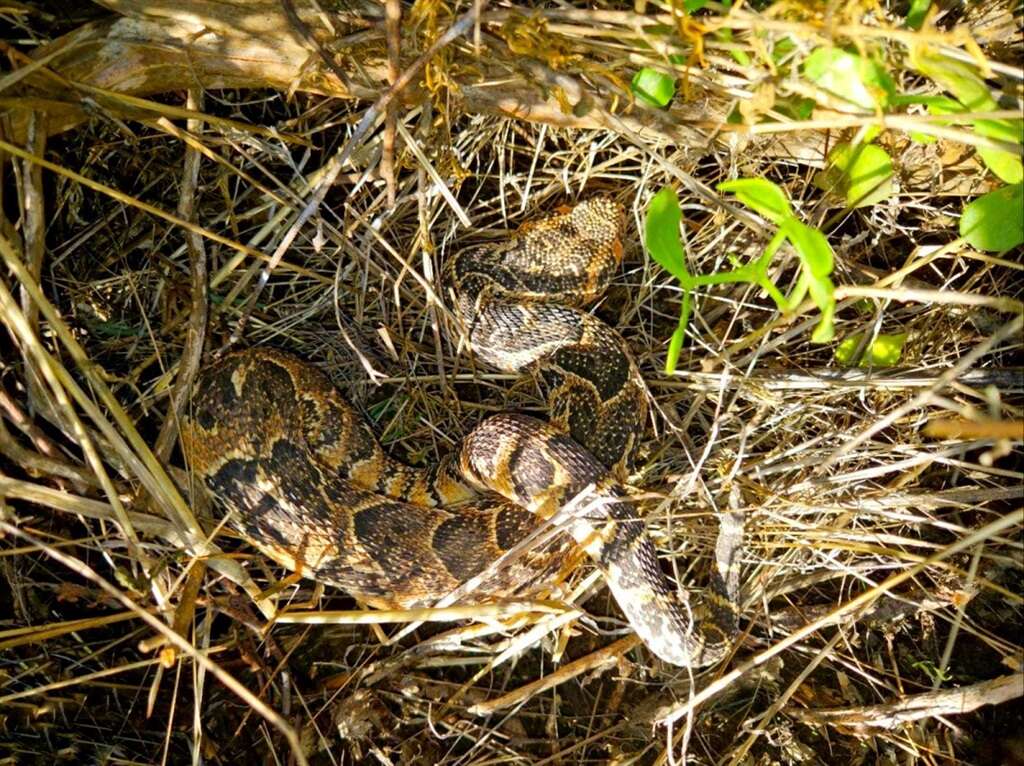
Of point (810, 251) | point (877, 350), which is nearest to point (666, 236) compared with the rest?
point (810, 251)

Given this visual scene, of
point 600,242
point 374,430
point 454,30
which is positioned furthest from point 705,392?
point 454,30

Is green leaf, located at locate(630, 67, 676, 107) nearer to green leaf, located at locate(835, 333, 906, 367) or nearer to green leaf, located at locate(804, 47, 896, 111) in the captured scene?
green leaf, located at locate(804, 47, 896, 111)

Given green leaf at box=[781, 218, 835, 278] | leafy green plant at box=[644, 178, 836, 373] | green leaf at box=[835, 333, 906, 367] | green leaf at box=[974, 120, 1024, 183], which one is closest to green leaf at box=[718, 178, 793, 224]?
leafy green plant at box=[644, 178, 836, 373]

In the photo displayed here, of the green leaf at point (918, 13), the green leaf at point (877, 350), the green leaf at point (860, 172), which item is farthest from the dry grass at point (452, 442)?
the green leaf at point (918, 13)

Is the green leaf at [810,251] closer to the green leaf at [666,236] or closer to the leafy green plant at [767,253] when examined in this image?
the leafy green plant at [767,253]

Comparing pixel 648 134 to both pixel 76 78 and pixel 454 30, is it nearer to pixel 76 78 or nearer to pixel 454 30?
pixel 454 30

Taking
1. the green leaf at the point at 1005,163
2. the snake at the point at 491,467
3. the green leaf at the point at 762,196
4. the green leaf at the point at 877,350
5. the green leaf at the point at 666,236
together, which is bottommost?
the snake at the point at 491,467
